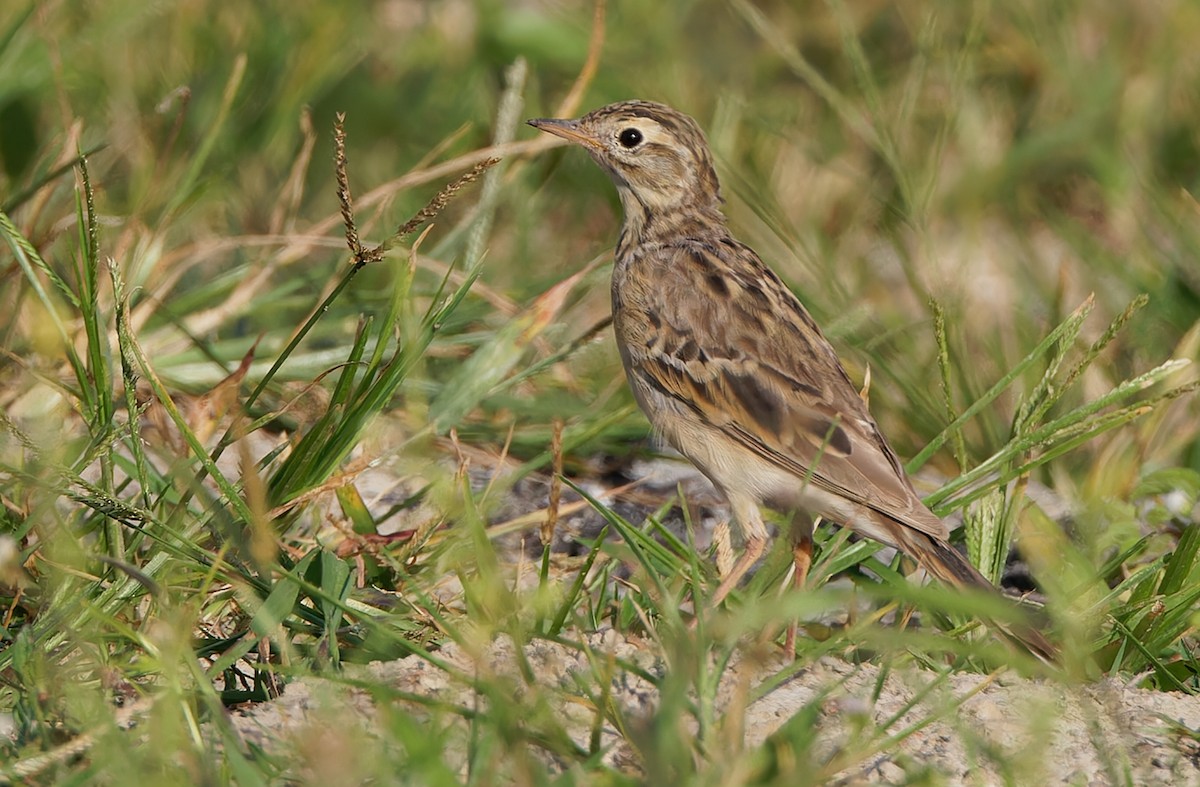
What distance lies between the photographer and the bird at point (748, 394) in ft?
14.6

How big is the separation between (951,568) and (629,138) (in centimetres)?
233

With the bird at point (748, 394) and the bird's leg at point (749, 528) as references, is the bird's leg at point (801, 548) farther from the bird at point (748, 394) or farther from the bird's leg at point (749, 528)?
the bird's leg at point (749, 528)

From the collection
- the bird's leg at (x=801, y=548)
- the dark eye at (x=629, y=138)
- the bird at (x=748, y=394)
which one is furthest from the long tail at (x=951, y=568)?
the dark eye at (x=629, y=138)

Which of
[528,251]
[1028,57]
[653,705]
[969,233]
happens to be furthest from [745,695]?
[1028,57]

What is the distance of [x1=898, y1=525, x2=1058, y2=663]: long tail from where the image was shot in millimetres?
3875

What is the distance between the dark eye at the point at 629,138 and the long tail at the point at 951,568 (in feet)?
6.89

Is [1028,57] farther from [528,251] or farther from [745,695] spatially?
[745,695]

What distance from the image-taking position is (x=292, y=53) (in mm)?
7012

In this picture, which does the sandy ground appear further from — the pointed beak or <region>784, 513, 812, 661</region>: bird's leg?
the pointed beak

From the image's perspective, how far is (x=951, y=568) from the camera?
420 cm

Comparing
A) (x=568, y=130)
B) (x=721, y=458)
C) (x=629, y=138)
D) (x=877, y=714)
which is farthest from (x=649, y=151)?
(x=877, y=714)

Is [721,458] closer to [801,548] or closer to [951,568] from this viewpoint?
[801,548]

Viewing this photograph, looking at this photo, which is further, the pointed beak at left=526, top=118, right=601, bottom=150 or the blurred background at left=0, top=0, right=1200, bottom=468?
the blurred background at left=0, top=0, right=1200, bottom=468

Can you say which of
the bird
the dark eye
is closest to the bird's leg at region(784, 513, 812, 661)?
the bird
